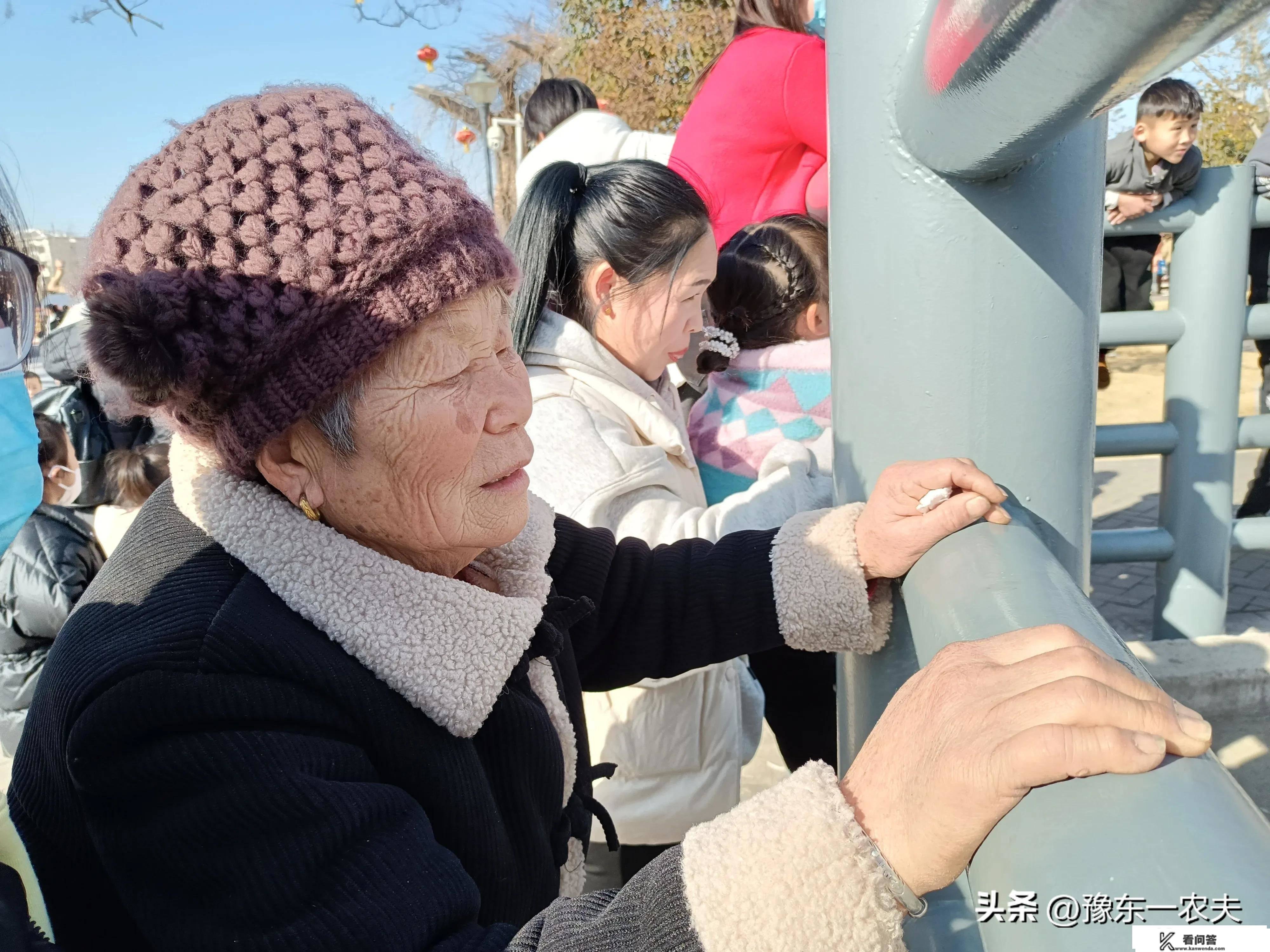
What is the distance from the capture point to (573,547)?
60.6 inches

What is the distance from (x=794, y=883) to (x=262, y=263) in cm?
76

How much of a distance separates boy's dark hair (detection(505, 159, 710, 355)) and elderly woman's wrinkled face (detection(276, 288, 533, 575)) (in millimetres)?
745

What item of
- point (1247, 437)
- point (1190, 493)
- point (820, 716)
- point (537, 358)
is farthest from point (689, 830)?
point (1247, 437)

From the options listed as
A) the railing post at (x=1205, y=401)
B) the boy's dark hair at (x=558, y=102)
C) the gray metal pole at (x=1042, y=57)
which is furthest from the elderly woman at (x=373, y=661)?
the boy's dark hair at (x=558, y=102)

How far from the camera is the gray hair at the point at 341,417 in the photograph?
43.1 inches

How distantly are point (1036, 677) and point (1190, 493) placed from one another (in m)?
2.25

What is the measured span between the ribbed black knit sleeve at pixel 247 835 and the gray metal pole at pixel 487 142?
1464cm

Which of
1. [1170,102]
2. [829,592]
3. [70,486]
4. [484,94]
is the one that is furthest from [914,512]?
[484,94]

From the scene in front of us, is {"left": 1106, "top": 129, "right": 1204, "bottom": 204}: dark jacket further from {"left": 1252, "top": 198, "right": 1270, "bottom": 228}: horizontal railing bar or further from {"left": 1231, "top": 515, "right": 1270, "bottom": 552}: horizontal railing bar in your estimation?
{"left": 1231, "top": 515, "right": 1270, "bottom": 552}: horizontal railing bar

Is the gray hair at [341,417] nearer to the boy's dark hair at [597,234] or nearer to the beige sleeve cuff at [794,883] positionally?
the beige sleeve cuff at [794,883]

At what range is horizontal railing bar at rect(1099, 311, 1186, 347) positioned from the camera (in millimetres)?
2543

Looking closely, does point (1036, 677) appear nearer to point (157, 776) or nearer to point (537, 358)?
point (157, 776)

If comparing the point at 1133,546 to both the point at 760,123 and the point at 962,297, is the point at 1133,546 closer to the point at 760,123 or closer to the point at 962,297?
the point at 760,123

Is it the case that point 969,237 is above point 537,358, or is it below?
above
